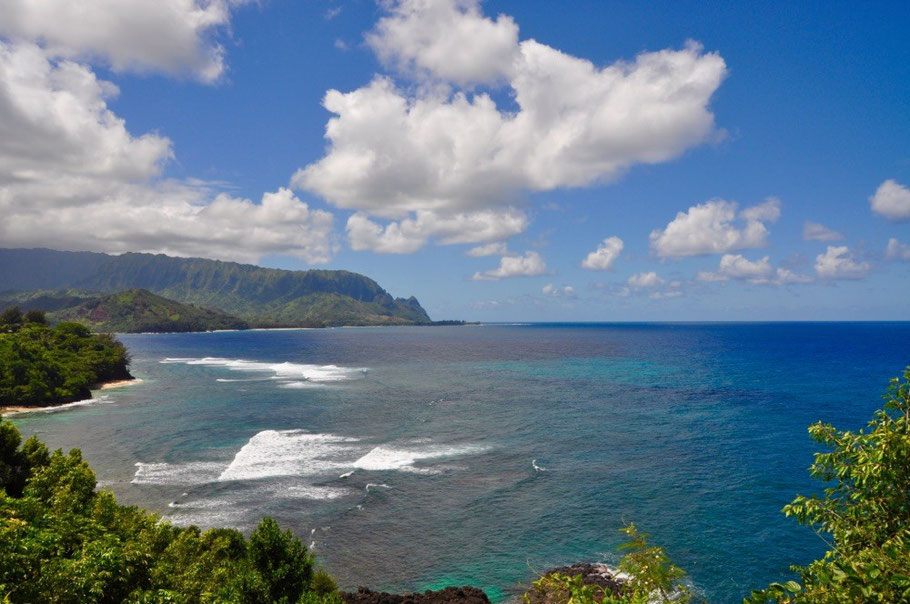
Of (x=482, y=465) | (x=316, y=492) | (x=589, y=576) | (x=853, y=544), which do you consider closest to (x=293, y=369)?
(x=316, y=492)

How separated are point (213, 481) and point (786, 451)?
66386 mm

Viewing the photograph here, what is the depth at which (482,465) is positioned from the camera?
56094 mm

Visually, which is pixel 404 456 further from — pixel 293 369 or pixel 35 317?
pixel 35 317

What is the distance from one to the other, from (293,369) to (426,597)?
129515mm

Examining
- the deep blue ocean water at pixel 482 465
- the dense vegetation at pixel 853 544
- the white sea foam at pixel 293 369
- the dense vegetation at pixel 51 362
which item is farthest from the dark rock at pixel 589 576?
the dense vegetation at pixel 51 362

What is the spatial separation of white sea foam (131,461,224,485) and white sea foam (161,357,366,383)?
6689 centimetres

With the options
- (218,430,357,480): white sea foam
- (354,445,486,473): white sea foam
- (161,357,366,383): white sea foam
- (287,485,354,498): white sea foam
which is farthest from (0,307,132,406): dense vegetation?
(287,485,354,498): white sea foam

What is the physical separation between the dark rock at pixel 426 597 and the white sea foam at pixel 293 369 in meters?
95.9

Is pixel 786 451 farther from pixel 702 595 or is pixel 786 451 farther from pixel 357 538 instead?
pixel 357 538

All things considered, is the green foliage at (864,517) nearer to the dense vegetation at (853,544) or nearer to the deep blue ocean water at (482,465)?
the dense vegetation at (853,544)

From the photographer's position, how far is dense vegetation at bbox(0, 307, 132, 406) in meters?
93.9

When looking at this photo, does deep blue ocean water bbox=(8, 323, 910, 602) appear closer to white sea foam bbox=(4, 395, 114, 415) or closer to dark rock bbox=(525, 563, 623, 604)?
dark rock bbox=(525, 563, 623, 604)

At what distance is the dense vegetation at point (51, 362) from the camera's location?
3698 inches

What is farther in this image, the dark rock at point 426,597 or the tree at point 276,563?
the dark rock at point 426,597
